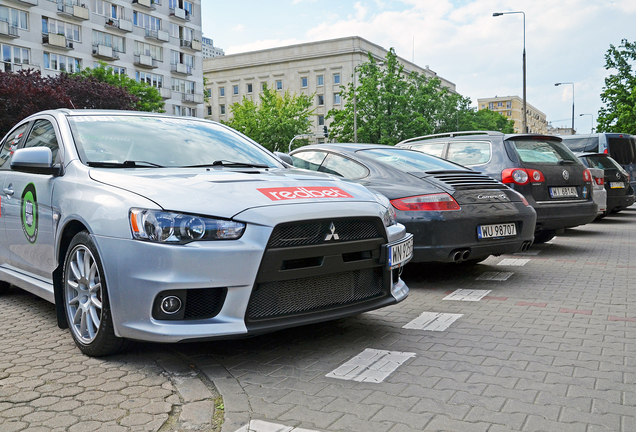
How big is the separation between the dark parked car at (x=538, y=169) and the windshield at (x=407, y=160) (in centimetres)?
165

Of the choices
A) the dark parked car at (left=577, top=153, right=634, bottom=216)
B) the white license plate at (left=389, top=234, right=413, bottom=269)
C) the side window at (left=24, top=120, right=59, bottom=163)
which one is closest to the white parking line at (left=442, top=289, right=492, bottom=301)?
the white license plate at (left=389, top=234, right=413, bottom=269)

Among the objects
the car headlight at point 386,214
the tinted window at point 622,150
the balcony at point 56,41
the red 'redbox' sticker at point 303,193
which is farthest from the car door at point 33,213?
the balcony at point 56,41

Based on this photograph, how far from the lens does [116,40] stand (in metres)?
55.6

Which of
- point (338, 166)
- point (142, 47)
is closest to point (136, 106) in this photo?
point (142, 47)

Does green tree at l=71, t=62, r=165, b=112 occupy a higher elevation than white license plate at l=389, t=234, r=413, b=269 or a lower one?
higher

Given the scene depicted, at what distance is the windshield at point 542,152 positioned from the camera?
8.54 metres

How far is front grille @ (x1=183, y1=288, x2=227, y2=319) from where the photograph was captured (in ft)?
11.2

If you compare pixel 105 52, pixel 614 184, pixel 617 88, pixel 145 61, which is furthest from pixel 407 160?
pixel 145 61

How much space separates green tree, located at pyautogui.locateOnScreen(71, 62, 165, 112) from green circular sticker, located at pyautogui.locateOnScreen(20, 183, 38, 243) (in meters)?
40.6

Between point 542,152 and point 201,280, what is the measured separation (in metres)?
6.73

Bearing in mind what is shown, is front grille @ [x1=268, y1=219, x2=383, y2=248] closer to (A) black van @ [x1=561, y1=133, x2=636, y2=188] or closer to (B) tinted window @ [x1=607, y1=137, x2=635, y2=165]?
(A) black van @ [x1=561, y1=133, x2=636, y2=188]

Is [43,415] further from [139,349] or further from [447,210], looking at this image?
[447,210]

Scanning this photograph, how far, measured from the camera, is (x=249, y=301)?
344cm

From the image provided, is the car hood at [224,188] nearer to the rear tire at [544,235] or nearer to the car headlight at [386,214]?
the car headlight at [386,214]
